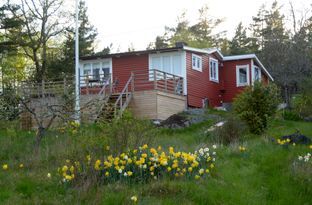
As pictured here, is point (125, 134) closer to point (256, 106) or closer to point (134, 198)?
point (134, 198)

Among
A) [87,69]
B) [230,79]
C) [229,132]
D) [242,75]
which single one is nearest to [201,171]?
[229,132]

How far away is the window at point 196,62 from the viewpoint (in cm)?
2852

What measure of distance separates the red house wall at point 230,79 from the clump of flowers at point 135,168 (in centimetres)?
2221


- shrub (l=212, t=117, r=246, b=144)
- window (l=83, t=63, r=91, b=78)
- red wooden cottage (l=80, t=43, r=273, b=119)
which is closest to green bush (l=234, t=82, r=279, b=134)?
shrub (l=212, t=117, r=246, b=144)

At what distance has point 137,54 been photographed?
28344mm

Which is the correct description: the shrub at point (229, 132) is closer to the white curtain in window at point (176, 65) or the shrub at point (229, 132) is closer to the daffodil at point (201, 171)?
the daffodil at point (201, 171)

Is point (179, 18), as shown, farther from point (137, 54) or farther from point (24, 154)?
point (24, 154)

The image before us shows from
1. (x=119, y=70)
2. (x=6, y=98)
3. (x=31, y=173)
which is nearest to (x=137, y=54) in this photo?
(x=119, y=70)

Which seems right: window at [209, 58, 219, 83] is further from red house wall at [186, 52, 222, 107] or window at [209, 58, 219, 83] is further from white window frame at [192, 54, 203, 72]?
white window frame at [192, 54, 203, 72]

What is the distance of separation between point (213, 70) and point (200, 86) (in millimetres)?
2760

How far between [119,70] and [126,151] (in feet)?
62.8

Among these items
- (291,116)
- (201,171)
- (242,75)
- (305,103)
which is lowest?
(201,171)

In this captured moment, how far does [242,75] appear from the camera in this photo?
105 ft

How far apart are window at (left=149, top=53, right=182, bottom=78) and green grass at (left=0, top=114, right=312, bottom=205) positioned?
15.2 meters
